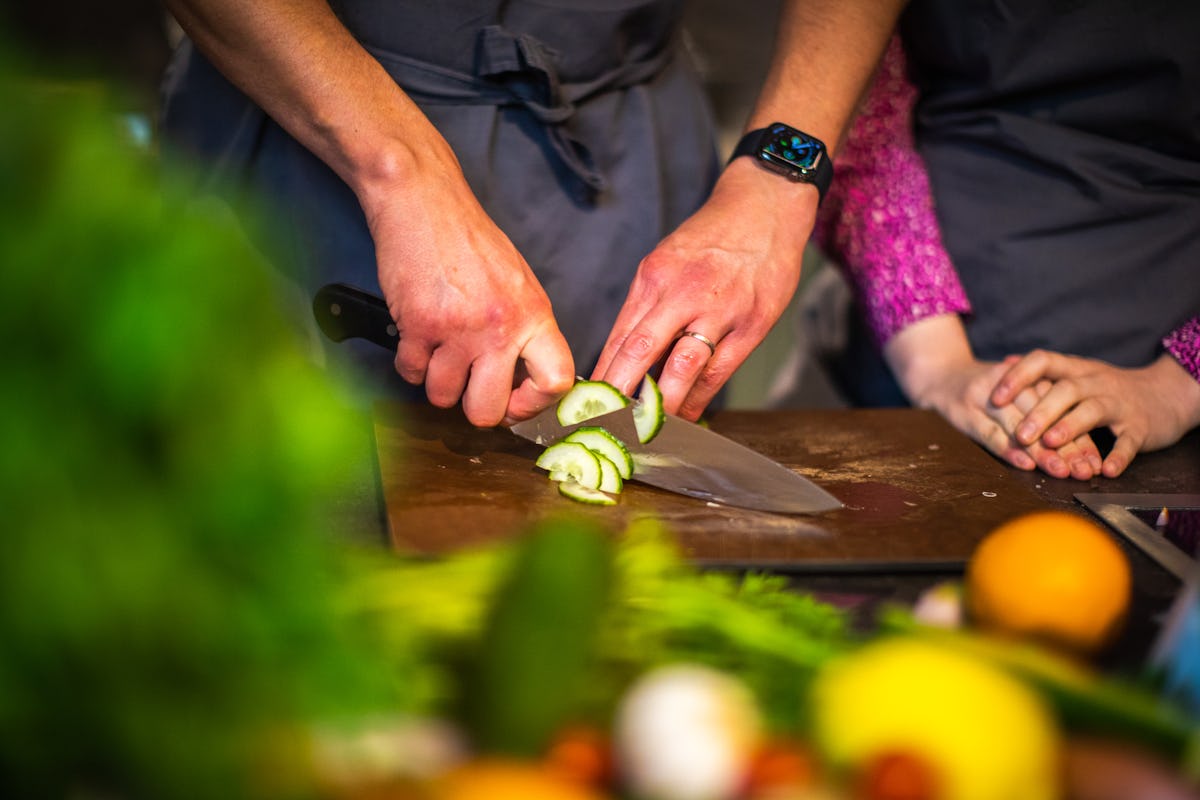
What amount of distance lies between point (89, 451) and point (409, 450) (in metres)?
1.20

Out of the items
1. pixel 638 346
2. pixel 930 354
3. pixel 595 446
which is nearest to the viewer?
pixel 595 446

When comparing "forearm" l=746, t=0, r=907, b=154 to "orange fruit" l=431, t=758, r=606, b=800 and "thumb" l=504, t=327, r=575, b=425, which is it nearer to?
"thumb" l=504, t=327, r=575, b=425

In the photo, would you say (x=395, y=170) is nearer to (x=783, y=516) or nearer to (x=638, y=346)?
(x=638, y=346)

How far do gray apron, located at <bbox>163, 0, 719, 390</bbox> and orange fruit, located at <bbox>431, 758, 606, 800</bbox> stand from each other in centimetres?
141

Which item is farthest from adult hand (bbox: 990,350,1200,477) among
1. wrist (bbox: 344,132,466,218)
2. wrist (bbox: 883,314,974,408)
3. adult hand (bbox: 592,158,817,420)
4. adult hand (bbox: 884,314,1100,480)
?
wrist (bbox: 344,132,466,218)

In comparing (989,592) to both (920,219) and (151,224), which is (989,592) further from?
(920,219)

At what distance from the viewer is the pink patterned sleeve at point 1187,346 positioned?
6.66 ft

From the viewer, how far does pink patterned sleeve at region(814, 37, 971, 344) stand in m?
2.18

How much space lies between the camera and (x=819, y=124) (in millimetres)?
2051

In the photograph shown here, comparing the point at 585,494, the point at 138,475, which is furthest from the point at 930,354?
the point at 138,475

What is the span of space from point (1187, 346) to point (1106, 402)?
27 centimetres

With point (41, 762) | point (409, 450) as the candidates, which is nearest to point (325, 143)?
point (409, 450)

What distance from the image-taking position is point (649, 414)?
5.49ft

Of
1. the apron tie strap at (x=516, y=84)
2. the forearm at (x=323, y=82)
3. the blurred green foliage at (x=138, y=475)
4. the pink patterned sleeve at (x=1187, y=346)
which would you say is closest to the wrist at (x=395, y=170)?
the forearm at (x=323, y=82)
